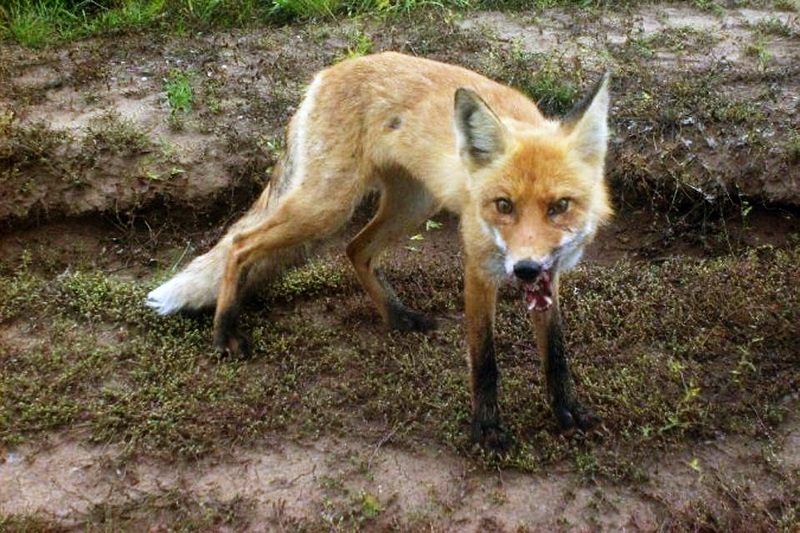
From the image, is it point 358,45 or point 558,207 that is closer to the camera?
point 558,207

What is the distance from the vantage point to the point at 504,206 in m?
3.57

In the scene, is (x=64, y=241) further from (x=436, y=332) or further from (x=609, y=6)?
(x=609, y=6)

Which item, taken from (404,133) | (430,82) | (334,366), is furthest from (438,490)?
(430,82)

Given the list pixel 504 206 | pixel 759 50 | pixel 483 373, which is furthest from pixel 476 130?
pixel 759 50

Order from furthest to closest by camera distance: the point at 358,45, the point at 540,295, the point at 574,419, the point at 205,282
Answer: the point at 358,45, the point at 205,282, the point at 574,419, the point at 540,295

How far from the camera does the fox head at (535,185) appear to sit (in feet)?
11.3

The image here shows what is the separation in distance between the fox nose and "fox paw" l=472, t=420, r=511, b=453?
1.08 meters

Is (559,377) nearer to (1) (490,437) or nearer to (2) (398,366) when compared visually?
(1) (490,437)

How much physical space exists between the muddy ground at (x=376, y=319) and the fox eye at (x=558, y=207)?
1.28 metres

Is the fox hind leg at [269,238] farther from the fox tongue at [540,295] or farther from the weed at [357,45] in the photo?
the weed at [357,45]

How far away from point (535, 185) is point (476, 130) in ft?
1.41

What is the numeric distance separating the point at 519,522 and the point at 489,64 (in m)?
4.54

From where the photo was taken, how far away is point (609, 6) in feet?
27.4

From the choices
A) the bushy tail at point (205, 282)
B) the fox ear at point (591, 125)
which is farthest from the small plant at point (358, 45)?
the fox ear at point (591, 125)
